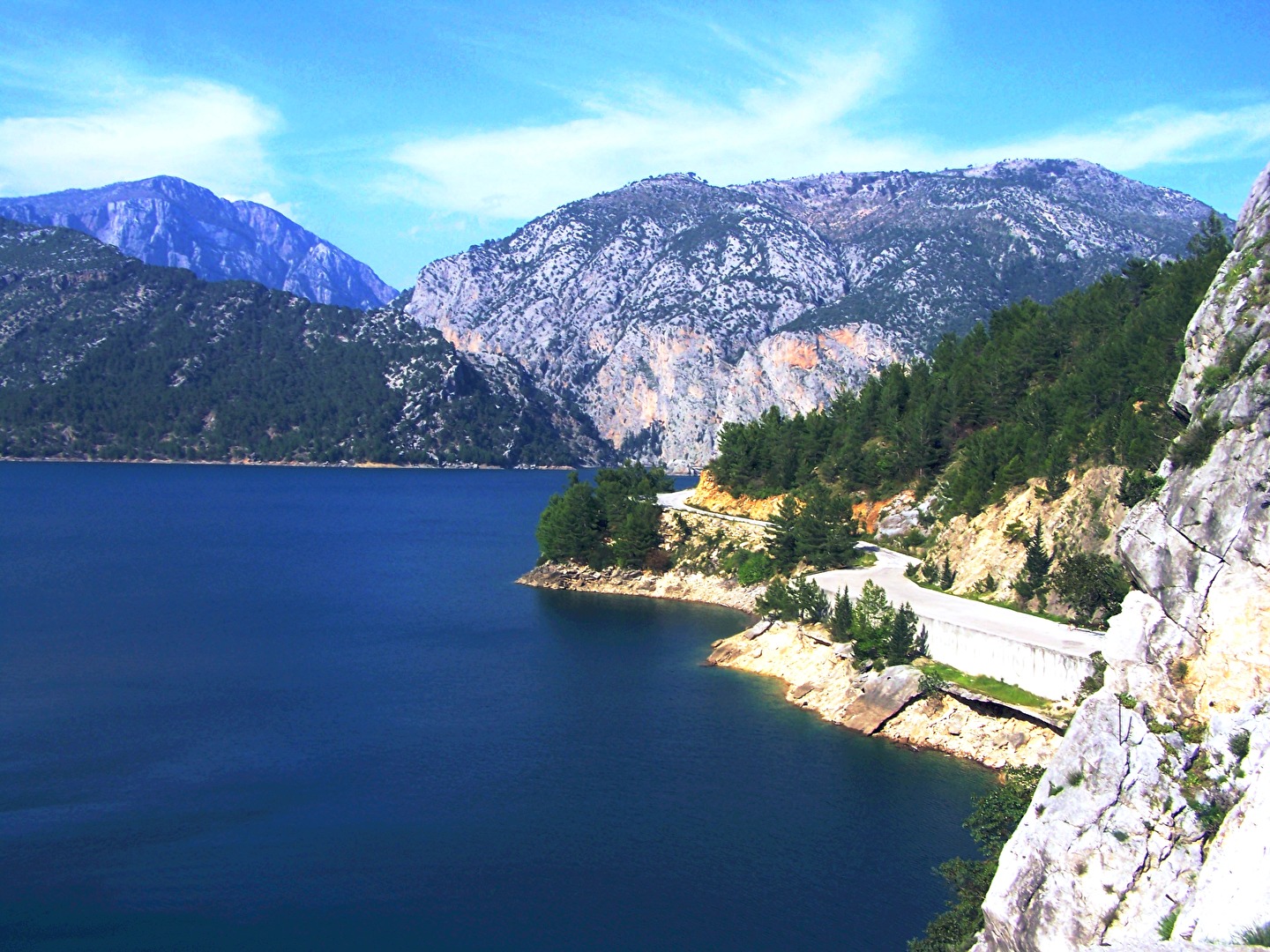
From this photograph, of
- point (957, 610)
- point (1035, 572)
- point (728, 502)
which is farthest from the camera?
point (728, 502)

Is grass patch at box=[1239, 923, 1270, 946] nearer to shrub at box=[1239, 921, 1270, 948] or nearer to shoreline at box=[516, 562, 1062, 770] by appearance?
shrub at box=[1239, 921, 1270, 948]

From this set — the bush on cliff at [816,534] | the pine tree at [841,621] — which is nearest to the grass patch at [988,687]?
the pine tree at [841,621]

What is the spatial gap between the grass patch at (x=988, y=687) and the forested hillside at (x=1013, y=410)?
10.1 metres

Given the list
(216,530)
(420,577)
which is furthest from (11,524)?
(420,577)

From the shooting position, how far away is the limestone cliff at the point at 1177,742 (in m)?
17.8

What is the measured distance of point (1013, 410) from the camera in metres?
64.4

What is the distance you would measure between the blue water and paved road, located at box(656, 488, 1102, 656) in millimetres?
5970

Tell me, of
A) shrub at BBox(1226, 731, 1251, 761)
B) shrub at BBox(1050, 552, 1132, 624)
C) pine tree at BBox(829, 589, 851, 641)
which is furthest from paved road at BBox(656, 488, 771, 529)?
shrub at BBox(1226, 731, 1251, 761)

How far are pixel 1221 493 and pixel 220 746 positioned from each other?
34036 mm

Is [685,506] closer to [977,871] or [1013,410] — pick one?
[1013,410]

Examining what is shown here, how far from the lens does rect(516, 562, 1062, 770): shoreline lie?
3816cm

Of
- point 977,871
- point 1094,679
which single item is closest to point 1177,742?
point 977,871

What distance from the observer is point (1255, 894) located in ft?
50.8

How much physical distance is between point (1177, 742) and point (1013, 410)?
47.8 m
